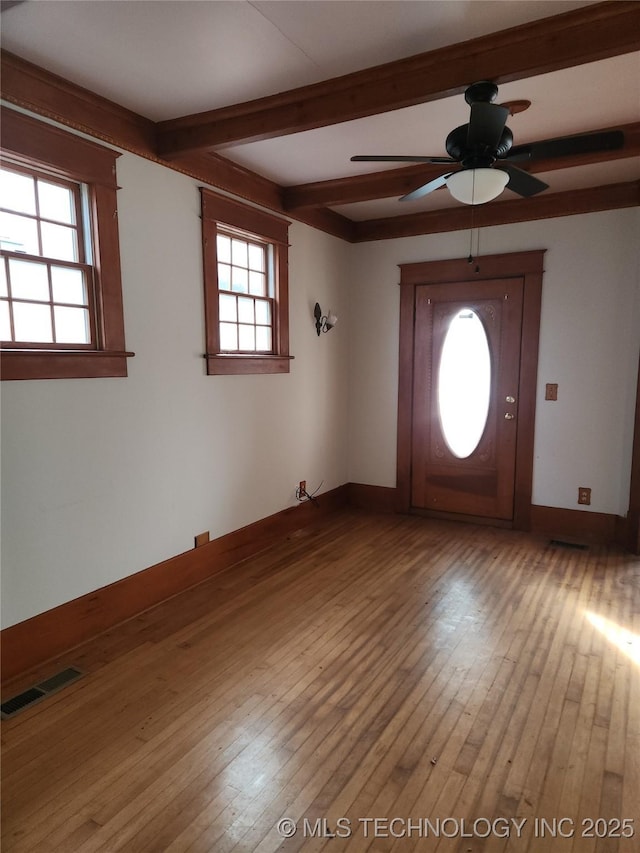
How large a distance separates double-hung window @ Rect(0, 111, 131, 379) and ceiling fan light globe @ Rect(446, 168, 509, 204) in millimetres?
1784

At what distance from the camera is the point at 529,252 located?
14.1 feet

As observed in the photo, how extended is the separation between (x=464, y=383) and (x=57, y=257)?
3.40 m

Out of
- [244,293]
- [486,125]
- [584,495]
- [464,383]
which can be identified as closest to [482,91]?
[486,125]

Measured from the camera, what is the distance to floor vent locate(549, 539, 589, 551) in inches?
162

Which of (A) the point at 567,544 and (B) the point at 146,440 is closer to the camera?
(B) the point at 146,440

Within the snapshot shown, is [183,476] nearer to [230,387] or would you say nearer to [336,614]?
[230,387]

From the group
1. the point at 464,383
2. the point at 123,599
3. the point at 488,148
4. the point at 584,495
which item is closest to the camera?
the point at 488,148

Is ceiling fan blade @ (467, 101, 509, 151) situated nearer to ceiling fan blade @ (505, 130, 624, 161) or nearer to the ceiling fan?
the ceiling fan

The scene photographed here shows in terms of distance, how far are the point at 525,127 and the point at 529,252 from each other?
145 centimetres

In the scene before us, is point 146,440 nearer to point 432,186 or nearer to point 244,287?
point 244,287

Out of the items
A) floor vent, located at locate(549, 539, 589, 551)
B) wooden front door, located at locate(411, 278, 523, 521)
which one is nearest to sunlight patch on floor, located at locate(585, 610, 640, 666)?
floor vent, located at locate(549, 539, 589, 551)

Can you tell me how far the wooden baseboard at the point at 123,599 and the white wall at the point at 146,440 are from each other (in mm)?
61

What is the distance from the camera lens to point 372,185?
12.5ft

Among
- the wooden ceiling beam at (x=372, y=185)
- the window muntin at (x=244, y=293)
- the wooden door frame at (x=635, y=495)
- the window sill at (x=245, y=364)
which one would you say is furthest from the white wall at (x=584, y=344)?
the window sill at (x=245, y=364)
